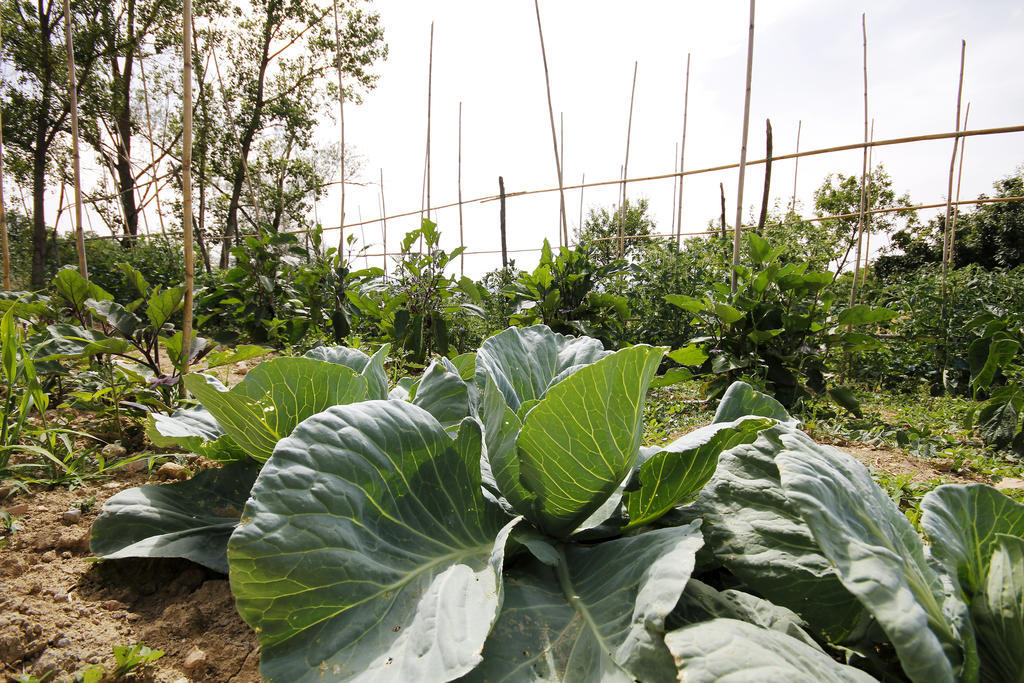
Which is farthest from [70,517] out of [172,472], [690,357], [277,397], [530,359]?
[690,357]

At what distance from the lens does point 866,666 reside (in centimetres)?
64

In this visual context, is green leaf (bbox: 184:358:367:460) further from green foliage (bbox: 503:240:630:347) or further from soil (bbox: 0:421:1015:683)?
green foliage (bbox: 503:240:630:347)

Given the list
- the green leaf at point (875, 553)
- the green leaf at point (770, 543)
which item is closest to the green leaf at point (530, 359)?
the green leaf at point (770, 543)

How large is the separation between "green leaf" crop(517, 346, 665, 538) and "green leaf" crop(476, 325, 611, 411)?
0.69ft

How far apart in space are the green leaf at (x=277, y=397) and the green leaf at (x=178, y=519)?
0.15 metres

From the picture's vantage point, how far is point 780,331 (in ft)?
8.50

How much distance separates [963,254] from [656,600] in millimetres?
17893

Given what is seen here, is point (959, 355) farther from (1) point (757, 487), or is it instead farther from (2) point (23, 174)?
(2) point (23, 174)

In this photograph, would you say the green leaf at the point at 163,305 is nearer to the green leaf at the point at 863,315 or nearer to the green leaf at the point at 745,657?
the green leaf at the point at 745,657

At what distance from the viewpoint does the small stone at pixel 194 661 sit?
738mm

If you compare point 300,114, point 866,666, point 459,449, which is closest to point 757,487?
point 866,666

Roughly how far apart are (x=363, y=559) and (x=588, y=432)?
1.05 ft

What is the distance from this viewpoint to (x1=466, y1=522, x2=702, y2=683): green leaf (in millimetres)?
528

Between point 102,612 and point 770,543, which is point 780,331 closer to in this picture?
point 770,543
